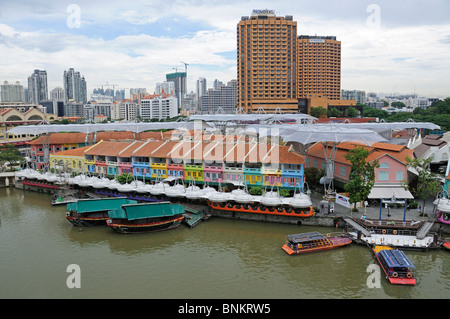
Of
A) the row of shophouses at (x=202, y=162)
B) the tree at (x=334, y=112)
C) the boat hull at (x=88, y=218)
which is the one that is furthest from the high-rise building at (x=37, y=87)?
the boat hull at (x=88, y=218)

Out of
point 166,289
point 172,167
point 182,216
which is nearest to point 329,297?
point 166,289

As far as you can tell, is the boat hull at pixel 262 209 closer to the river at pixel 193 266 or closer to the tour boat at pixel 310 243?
the river at pixel 193 266

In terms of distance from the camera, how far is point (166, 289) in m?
17.1

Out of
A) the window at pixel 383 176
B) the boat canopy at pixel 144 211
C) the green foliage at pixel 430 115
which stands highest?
the green foliage at pixel 430 115

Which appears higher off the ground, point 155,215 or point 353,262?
point 155,215

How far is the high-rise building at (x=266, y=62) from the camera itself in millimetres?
88375

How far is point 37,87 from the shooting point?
181m

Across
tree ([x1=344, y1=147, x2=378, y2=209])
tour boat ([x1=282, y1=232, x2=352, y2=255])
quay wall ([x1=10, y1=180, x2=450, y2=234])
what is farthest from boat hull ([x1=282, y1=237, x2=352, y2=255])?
tree ([x1=344, y1=147, x2=378, y2=209])

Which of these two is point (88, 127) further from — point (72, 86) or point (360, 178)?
point (72, 86)

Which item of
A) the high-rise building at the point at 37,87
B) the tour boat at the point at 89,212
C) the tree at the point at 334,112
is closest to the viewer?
the tour boat at the point at 89,212

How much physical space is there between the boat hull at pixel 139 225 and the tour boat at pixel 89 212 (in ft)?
5.52

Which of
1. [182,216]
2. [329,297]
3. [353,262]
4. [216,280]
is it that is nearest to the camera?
[329,297]

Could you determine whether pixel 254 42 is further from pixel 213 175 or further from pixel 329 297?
pixel 329 297

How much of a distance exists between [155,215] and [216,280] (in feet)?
25.6
